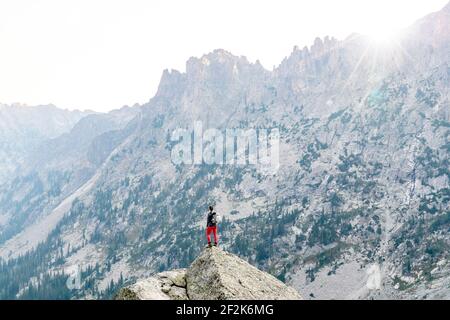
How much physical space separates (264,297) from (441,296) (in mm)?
164275

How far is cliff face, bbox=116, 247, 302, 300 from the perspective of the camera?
29.1m

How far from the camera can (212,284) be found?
30.2m

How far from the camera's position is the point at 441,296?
558ft

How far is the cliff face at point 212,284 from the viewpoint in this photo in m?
29.1

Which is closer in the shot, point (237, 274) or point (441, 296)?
point (237, 274)

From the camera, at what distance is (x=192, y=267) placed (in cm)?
3331
